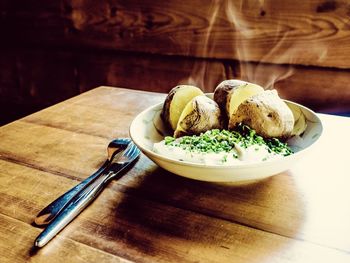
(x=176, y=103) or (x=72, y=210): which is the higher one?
(x=176, y=103)

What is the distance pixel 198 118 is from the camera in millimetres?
853

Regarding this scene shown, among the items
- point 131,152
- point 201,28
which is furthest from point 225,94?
point 201,28

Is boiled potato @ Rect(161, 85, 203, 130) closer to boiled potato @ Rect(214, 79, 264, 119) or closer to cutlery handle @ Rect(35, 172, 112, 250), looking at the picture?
boiled potato @ Rect(214, 79, 264, 119)

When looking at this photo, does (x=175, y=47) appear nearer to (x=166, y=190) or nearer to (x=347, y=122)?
(x=347, y=122)

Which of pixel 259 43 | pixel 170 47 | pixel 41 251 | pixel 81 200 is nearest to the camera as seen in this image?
pixel 41 251

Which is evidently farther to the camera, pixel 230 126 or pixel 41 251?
pixel 230 126

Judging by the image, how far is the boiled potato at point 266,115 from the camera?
80 cm

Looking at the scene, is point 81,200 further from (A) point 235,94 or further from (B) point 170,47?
(B) point 170,47

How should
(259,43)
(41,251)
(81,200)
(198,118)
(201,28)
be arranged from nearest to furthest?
(41,251) → (81,200) → (198,118) → (259,43) → (201,28)

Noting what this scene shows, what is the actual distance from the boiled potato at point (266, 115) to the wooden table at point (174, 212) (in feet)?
0.36

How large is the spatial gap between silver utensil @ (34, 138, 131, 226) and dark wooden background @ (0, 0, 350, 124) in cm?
144

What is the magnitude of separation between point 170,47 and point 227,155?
5.82 ft

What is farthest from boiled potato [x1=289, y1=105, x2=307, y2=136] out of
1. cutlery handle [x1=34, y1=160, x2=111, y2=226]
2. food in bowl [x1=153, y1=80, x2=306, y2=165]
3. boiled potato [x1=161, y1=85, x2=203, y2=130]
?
cutlery handle [x1=34, y1=160, x2=111, y2=226]

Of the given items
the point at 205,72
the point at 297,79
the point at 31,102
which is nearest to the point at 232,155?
the point at 297,79
